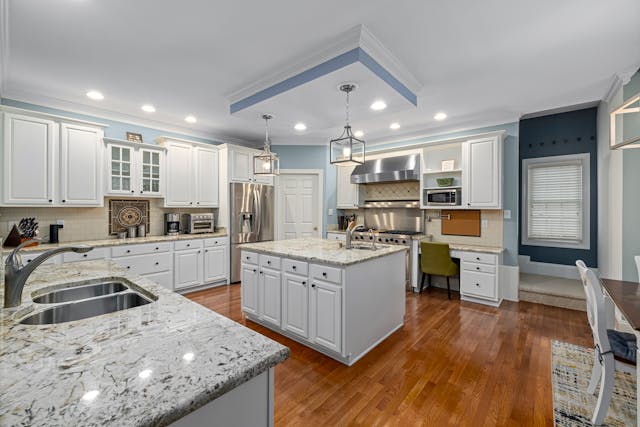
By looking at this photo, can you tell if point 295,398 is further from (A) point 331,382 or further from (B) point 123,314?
(B) point 123,314

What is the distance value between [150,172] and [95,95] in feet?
3.82

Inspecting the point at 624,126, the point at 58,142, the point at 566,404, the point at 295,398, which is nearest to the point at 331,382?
the point at 295,398

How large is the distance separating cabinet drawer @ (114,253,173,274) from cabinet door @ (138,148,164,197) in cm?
94

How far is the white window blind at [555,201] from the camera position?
465 cm

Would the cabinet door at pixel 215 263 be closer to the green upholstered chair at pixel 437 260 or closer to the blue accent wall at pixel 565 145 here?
the green upholstered chair at pixel 437 260

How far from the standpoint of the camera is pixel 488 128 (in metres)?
4.47

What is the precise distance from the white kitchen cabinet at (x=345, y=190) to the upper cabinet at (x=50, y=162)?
3913 mm

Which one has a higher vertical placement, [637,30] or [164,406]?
[637,30]

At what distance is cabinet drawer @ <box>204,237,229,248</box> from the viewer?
4.68 m

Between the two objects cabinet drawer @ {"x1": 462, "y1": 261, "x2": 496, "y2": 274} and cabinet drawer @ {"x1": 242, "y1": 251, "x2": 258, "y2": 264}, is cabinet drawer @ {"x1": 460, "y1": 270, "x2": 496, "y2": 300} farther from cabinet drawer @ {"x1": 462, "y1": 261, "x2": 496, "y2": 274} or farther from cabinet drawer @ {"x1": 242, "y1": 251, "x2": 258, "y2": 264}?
cabinet drawer @ {"x1": 242, "y1": 251, "x2": 258, "y2": 264}

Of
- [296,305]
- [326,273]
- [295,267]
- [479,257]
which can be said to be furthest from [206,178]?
[479,257]

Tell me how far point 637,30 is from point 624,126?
1119mm

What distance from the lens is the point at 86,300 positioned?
146 cm

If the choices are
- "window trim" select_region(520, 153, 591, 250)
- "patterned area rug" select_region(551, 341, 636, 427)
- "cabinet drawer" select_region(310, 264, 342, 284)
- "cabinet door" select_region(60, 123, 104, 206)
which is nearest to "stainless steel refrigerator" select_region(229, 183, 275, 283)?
"cabinet door" select_region(60, 123, 104, 206)
